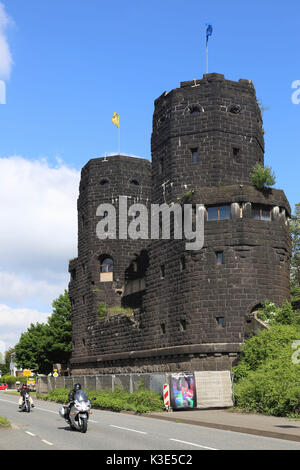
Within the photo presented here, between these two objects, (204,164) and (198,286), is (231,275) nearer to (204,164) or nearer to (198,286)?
(198,286)

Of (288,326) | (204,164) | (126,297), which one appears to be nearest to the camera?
(288,326)

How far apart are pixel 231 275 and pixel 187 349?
16.1 feet

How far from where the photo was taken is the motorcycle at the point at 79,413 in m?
18.2

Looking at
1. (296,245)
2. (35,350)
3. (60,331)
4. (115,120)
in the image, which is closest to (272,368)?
(296,245)

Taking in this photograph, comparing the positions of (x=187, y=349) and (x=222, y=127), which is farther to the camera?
(x=222, y=127)

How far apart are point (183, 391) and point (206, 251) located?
10353 mm

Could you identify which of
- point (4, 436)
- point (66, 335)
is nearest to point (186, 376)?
point (4, 436)

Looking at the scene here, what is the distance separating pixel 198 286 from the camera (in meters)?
35.3

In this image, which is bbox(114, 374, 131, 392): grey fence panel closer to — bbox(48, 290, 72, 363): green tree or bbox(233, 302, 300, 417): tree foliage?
bbox(233, 302, 300, 417): tree foliage

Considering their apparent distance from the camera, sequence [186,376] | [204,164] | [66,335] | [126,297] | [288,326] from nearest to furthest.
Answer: [186,376], [288,326], [204,164], [126,297], [66,335]

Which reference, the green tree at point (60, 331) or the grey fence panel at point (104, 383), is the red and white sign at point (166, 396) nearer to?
the grey fence panel at point (104, 383)

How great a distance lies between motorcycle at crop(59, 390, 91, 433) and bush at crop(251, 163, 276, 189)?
20.9 meters

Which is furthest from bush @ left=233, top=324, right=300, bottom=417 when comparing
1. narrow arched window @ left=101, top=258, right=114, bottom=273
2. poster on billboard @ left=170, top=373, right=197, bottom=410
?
narrow arched window @ left=101, top=258, right=114, bottom=273

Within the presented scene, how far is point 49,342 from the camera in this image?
7212cm
